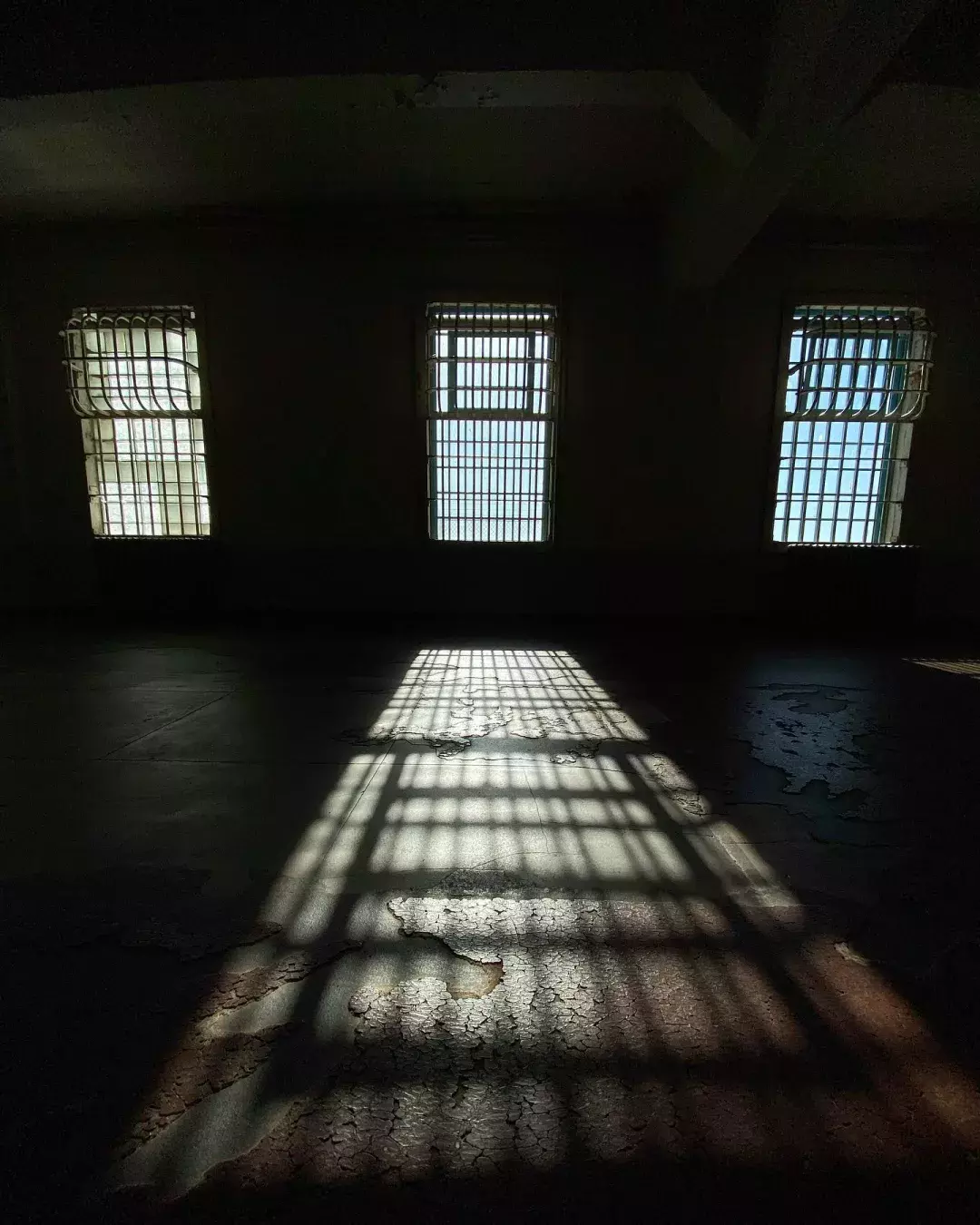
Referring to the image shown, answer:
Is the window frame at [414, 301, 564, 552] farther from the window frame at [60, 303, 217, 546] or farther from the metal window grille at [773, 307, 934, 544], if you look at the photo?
the metal window grille at [773, 307, 934, 544]

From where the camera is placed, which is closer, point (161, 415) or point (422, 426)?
point (422, 426)

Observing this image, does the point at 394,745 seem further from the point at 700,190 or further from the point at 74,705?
the point at 700,190

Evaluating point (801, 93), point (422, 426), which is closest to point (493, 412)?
point (422, 426)

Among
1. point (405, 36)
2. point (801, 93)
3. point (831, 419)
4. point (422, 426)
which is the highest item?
point (405, 36)

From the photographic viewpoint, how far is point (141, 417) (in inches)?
234

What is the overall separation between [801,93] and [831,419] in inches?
138

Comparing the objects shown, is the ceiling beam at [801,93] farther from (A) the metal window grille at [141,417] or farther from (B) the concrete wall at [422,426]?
(A) the metal window grille at [141,417]

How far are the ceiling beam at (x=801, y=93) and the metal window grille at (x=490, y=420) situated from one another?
187cm

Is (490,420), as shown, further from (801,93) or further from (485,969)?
(485,969)

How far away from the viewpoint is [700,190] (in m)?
4.34

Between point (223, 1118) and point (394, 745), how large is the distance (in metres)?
1.71

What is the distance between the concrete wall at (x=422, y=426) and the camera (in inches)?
216

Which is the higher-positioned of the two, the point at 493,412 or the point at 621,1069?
the point at 493,412

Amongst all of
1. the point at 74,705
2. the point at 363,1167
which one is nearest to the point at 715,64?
the point at 363,1167
